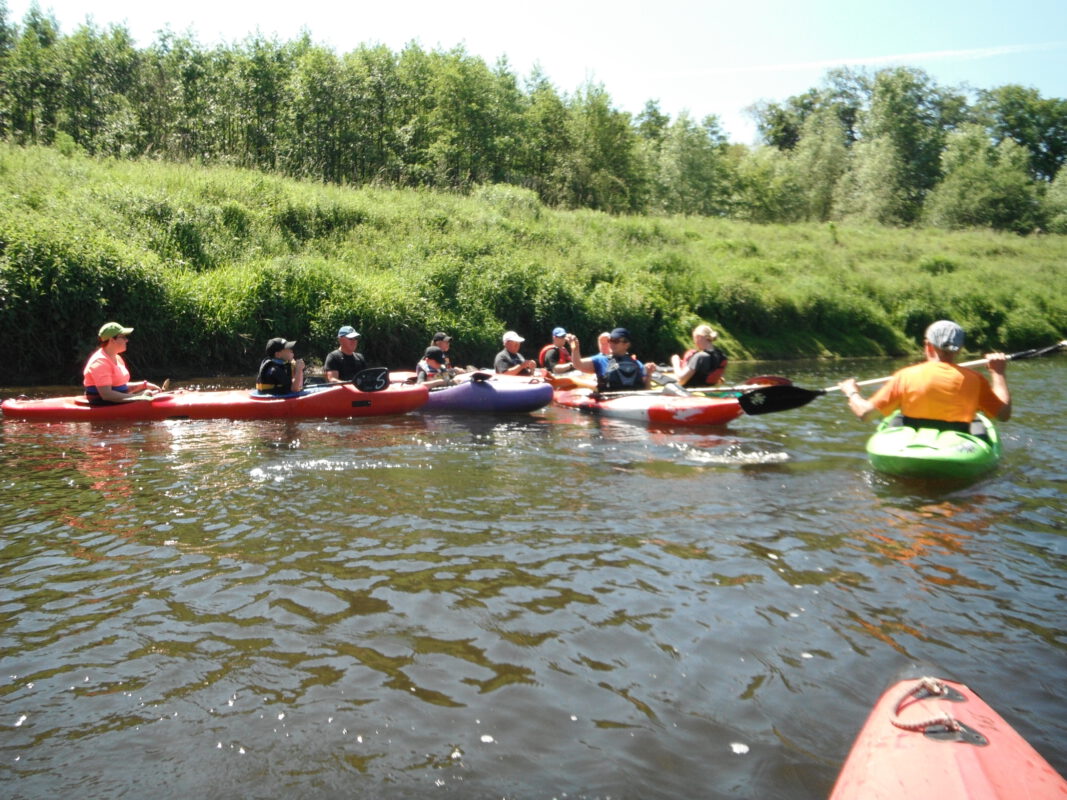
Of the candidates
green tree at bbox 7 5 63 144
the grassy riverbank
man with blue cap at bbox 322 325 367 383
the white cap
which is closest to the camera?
the white cap

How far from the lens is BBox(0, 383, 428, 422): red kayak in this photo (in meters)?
9.66

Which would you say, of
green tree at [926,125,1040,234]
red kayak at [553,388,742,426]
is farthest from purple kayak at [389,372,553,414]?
green tree at [926,125,1040,234]

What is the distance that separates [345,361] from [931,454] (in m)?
7.03

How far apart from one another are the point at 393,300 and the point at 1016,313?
2112 centimetres

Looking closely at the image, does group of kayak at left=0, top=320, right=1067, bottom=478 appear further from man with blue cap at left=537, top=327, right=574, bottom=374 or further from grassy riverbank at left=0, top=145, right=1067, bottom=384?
grassy riverbank at left=0, top=145, right=1067, bottom=384

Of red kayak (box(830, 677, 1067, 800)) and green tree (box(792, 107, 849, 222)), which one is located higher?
green tree (box(792, 107, 849, 222))

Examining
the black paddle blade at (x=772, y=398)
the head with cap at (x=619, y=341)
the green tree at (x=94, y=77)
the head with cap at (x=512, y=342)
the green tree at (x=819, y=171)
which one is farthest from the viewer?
the green tree at (x=819, y=171)

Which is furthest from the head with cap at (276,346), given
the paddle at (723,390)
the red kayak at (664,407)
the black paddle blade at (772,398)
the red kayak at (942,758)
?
the red kayak at (942,758)

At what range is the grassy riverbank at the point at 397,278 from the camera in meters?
13.5

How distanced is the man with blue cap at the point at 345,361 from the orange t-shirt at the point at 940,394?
641 cm

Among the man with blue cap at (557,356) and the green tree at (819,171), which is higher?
the green tree at (819,171)

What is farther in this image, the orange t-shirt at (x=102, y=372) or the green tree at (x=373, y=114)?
the green tree at (x=373, y=114)

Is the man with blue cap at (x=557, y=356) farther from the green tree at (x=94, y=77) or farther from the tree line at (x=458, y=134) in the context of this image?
the green tree at (x=94, y=77)

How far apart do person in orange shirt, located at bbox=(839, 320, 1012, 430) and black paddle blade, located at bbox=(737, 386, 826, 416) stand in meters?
2.17
